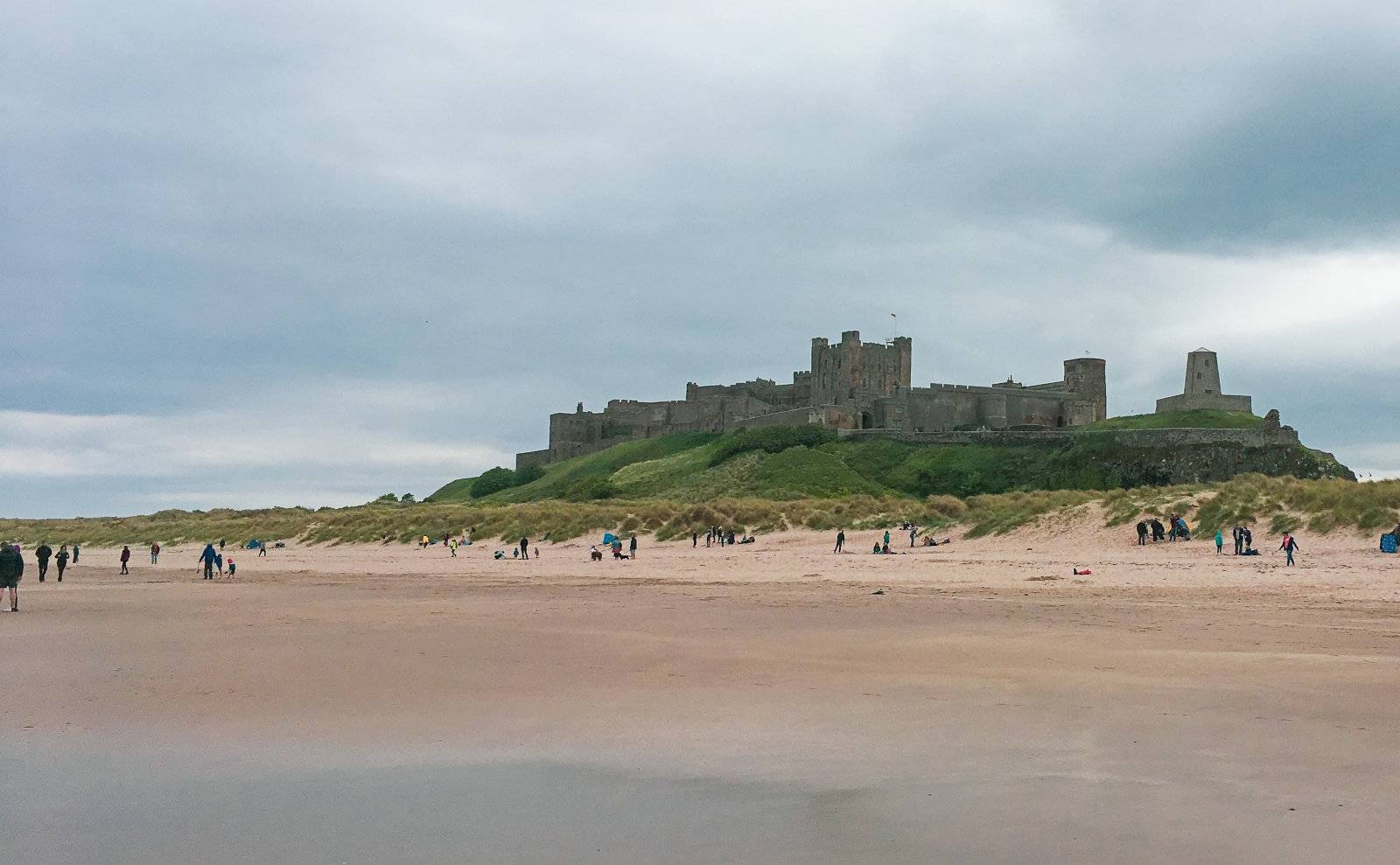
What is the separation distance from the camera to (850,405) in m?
79.9

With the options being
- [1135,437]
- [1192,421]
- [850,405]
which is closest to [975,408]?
[850,405]

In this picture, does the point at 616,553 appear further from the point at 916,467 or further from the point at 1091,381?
the point at 1091,381

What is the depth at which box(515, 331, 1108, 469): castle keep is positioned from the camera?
255 ft

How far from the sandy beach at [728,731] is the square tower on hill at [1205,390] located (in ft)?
207

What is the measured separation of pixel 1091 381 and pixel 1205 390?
1110 centimetres

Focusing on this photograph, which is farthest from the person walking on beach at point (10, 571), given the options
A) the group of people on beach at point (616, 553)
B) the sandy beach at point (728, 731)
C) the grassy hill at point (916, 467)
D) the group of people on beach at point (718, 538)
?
the grassy hill at point (916, 467)

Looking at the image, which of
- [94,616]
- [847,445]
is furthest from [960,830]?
[847,445]

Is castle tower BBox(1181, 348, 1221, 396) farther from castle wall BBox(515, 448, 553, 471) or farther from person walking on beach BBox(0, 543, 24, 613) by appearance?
person walking on beach BBox(0, 543, 24, 613)

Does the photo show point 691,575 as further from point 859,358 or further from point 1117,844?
point 859,358

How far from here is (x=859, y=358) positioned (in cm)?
9544

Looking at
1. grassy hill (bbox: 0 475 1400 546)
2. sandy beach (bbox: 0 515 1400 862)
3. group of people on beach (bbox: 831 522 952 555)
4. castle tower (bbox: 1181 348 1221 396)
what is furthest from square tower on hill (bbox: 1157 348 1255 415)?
sandy beach (bbox: 0 515 1400 862)

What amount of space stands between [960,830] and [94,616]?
50.3 ft

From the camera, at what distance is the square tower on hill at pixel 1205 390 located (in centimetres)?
7506

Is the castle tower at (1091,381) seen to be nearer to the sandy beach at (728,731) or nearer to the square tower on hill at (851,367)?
the square tower on hill at (851,367)
